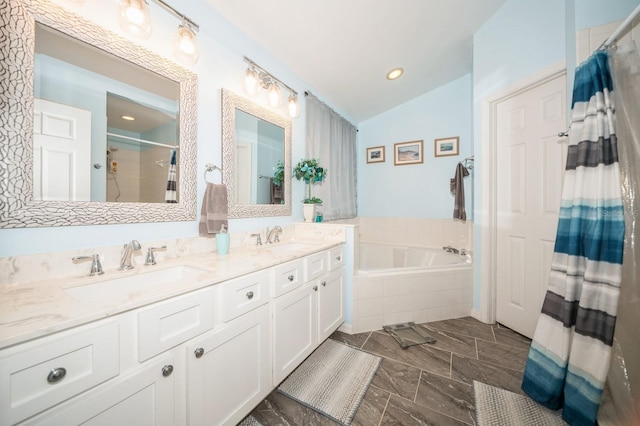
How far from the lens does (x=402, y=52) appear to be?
229 cm

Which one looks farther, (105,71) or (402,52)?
(402,52)

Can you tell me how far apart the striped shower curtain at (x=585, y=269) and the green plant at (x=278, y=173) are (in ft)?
6.33

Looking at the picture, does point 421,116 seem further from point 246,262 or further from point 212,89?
point 246,262

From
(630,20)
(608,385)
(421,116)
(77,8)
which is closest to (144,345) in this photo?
(77,8)

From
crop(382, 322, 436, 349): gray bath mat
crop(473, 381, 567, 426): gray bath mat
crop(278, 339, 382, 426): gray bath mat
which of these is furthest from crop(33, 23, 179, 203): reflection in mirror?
crop(473, 381, 567, 426): gray bath mat

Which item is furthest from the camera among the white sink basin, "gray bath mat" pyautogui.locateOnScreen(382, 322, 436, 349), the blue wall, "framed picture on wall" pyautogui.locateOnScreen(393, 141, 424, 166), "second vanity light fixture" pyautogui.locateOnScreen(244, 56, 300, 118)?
"framed picture on wall" pyautogui.locateOnScreen(393, 141, 424, 166)

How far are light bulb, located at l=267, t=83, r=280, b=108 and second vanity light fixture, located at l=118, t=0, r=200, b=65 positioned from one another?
2.08 feet

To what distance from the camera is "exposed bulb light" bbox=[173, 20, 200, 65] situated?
1324 millimetres

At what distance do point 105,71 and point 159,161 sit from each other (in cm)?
45

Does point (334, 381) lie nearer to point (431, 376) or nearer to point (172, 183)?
point (431, 376)

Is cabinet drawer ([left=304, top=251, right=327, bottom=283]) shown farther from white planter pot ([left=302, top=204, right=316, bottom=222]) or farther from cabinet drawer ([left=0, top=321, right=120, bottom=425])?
cabinet drawer ([left=0, top=321, right=120, bottom=425])

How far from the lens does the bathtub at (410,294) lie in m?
2.11

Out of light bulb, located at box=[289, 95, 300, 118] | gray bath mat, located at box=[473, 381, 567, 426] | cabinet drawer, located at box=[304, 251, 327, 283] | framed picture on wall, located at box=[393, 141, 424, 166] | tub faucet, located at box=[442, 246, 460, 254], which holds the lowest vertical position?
gray bath mat, located at box=[473, 381, 567, 426]

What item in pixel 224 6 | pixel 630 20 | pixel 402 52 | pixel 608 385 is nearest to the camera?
pixel 630 20
